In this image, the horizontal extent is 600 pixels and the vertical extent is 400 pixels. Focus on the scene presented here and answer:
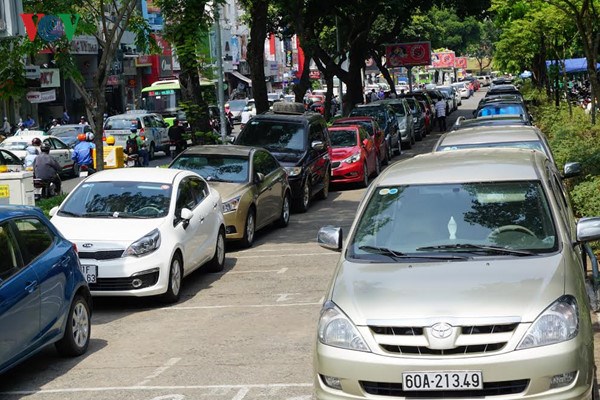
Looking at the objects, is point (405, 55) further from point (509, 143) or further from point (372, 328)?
point (372, 328)

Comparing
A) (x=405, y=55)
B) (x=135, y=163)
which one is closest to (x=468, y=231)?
(x=135, y=163)

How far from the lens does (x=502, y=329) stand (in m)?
6.19

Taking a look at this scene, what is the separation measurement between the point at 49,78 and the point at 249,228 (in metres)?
34.8

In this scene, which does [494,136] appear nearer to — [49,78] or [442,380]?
[442,380]

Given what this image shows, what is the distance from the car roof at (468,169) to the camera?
791 cm

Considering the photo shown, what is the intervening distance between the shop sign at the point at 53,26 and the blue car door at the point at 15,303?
10.1 metres

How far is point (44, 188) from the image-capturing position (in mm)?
25062

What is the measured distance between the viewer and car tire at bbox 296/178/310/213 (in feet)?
71.8

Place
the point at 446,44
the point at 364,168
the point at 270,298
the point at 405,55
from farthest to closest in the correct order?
the point at 446,44 < the point at 405,55 < the point at 364,168 < the point at 270,298

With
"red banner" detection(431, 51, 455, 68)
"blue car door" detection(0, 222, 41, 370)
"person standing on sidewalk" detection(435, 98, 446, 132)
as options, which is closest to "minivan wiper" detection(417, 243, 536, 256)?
"blue car door" detection(0, 222, 41, 370)

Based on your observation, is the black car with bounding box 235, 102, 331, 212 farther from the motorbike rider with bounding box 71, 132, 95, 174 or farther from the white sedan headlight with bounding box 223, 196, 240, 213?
the motorbike rider with bounding box 71, 132, 95, 174

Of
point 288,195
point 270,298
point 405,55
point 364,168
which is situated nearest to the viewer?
point 270,298

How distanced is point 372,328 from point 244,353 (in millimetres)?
3901

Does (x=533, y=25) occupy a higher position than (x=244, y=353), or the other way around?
(x=533, y=25)
